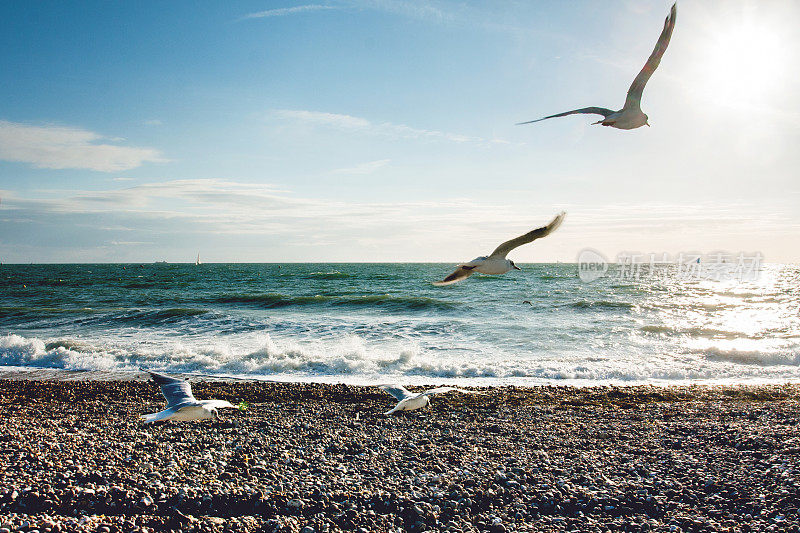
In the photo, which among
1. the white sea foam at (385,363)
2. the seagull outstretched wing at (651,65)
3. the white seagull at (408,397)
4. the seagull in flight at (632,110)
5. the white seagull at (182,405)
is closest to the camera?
the seagull outstretched wing at (651,65)

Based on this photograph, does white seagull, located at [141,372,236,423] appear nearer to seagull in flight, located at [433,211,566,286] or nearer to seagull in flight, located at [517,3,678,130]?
seagull in flight, located at [433,211,566,286]

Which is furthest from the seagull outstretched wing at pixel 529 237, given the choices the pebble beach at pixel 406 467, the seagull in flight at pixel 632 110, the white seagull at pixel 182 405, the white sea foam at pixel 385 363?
the white sea foam at pixel 385 363

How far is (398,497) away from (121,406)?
649 centimetres

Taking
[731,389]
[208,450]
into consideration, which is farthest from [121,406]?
[731,389]

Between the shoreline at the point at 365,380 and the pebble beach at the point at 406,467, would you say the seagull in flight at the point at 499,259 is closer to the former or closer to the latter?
the pebble beach at the point at 406,467

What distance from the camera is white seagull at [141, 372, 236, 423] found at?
6.65 metres

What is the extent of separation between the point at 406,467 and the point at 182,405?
306cm

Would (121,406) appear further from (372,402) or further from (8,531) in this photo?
(8,531)

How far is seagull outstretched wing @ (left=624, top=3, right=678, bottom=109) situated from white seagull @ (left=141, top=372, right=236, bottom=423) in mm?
6123

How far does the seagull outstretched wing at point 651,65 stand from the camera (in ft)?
15.7

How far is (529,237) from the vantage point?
215 inches

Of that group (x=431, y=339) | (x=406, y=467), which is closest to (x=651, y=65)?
(x=406, y=467)

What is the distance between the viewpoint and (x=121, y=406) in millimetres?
9273

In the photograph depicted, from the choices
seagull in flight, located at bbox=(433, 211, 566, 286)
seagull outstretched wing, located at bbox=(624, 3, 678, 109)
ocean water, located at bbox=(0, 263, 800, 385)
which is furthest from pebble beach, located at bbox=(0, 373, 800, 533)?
seagull outstretched wing, located at bbox=(624, 3, 678, 109)
